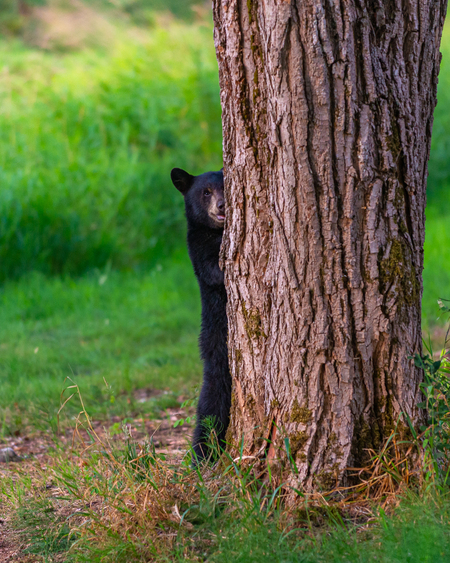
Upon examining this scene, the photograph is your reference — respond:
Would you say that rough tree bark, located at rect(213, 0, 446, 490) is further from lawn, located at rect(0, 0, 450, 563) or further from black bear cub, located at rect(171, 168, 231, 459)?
black bear cub, located at rect(171, 168, 231, 459)

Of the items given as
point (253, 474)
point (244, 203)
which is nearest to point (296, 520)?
point (253, 474)

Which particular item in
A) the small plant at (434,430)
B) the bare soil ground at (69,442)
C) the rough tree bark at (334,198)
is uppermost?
the rough tree bark at (334,198)

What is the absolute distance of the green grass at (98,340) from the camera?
5.02 meters

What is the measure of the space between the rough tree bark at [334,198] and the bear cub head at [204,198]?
1.64m

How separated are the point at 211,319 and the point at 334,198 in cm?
143

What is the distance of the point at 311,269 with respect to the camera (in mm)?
2406

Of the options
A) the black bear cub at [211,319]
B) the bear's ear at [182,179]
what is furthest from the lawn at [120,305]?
the bear's ear at [182,179]

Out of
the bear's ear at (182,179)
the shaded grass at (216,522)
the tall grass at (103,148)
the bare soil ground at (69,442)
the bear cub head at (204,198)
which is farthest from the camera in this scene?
the tall grass at (103,148)

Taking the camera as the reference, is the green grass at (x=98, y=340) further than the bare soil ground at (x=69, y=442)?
Yes

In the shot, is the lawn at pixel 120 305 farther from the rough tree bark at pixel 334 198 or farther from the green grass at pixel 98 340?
the rough tree bark at pixel 334 198

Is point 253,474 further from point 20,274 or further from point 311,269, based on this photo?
point 20,274

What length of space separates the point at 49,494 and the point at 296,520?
1306 millimetres

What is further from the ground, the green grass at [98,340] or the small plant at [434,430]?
the small plant at [434,430]

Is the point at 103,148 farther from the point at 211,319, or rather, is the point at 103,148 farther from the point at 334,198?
the point at 334,198
